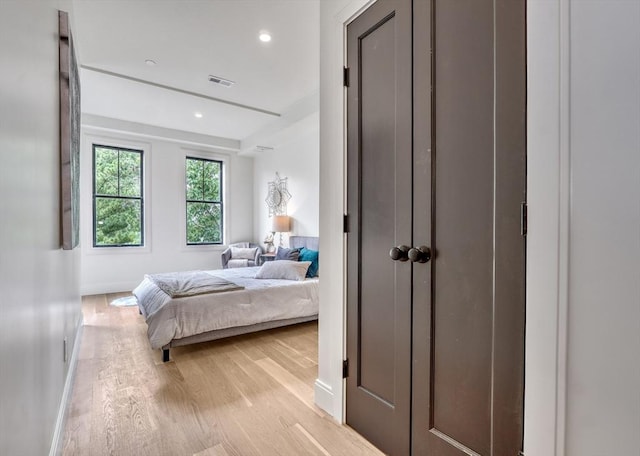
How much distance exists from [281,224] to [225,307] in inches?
98.2

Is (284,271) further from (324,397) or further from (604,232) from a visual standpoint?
(604,232)

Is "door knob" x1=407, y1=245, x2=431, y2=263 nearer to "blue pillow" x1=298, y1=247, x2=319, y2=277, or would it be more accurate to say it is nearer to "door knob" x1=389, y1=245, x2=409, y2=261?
"door knob" x1=389, y1=245, x2=409, y2=261

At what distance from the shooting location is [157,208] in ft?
18.9

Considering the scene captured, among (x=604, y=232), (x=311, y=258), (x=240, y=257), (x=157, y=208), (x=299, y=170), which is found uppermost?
(x=299, y=170)

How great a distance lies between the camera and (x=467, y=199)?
4.20 feet

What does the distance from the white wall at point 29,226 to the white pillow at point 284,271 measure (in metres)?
2.26

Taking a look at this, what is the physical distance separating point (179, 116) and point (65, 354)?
3893mm

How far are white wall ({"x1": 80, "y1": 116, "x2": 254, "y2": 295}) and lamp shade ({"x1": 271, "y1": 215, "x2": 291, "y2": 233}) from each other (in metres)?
1.52

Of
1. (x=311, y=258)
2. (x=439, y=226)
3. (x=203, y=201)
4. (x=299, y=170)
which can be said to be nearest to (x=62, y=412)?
(x=439, y=226)

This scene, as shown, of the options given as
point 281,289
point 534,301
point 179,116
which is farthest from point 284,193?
point 534,301

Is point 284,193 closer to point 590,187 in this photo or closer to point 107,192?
point 107,192

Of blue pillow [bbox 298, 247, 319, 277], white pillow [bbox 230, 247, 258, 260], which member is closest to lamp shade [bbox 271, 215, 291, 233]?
white pillow [bbox 230, 247, 258, 260]

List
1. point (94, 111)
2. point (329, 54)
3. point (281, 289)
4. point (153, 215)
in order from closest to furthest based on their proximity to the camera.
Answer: point (329, 54)
point (281, 289)
point (94, 111)
point (153, 215)

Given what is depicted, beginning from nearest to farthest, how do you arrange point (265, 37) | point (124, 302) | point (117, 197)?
1. point (265, 37)
2. point (124, 302)
3. point (117, 197)
